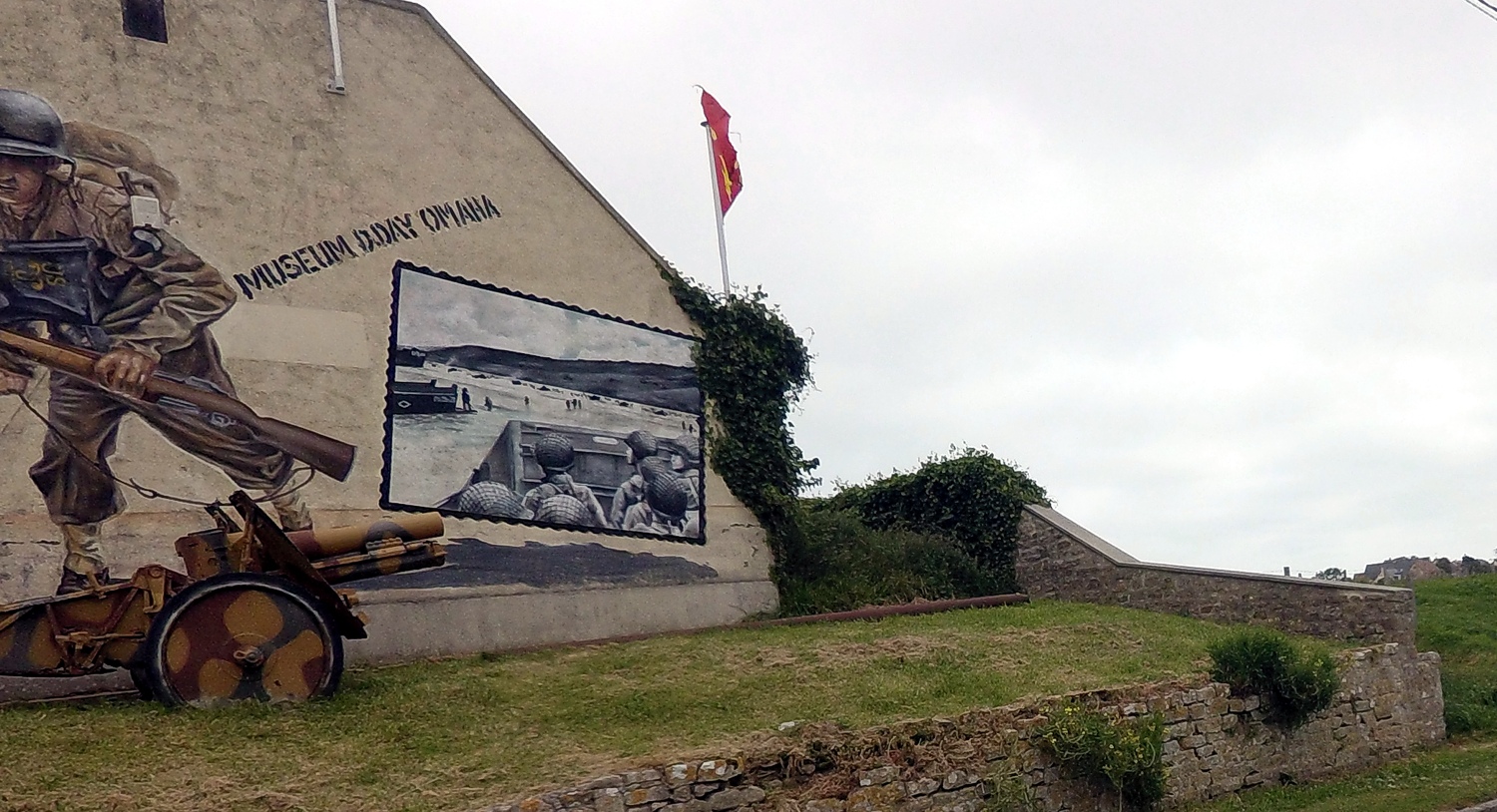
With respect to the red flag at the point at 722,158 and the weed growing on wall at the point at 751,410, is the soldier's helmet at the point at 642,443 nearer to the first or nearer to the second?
the weed growing on wall at the point at 751,410

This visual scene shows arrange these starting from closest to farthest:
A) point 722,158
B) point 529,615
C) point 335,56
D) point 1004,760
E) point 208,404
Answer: point 1004,760
point 208,404
point 335,56
point 529,615
point 722,158

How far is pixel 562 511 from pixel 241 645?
4.79 meters

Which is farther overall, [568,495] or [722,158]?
[722,158]

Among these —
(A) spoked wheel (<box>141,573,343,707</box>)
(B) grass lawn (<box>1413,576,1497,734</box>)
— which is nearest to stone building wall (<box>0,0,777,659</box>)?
(A) spoked wheel (<box>141,573,343,707</box>)

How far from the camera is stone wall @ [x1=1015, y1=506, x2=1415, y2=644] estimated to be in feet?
41.6

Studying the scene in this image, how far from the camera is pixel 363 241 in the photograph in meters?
12.0

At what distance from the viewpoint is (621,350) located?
13.8 metres

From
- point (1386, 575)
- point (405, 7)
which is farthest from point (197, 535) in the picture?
point (1386, 575)

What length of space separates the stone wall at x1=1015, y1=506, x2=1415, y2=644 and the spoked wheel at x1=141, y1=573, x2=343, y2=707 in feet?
32.6

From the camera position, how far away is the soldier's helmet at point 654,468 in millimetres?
13625

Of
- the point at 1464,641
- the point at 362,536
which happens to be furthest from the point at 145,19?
the point at 1464,641

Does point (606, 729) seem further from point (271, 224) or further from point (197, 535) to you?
point (271, 224)

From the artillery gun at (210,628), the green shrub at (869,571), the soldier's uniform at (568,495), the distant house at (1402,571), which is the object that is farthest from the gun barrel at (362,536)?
the distant house at (1402,571)

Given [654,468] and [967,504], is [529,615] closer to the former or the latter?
[654,468]
